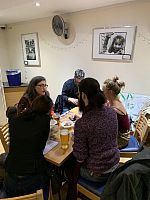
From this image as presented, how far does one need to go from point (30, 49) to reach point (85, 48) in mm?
1522

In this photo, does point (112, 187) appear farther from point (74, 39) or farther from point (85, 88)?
point (74, 39)

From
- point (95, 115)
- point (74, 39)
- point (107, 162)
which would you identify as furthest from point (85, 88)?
point (74, 39)

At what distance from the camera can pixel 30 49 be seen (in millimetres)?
3914

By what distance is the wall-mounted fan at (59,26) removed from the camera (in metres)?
2.98

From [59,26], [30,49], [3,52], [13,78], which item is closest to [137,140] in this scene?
[59,26]

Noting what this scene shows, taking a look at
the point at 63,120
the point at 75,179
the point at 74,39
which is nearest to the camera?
the point at 75,179

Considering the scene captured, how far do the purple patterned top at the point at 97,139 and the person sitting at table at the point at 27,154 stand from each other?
10.7 inches

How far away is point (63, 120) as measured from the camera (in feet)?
6.26

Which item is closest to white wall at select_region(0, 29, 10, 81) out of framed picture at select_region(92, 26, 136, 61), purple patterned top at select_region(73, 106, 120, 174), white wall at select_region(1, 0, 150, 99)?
white wall at select_region(1, 0, 150, 99)

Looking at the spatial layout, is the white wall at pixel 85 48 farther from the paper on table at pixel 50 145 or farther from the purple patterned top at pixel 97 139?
the paper on table at pixel 50 145

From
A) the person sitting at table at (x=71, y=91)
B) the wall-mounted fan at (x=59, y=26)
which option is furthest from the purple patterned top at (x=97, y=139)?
the wall-mounted fan at (x=59, y=26)

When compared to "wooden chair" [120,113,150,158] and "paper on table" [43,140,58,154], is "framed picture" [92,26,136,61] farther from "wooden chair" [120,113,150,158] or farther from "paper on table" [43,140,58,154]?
"paper on table" [43,140,58,154]

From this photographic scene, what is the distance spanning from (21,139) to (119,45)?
219cm

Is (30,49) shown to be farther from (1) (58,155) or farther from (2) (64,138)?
(1) (58,155)
